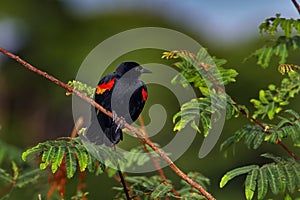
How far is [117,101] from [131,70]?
1.15ft

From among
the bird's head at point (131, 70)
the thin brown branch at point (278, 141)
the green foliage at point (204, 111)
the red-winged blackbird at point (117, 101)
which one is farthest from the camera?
the bird's head at point (131, 70)

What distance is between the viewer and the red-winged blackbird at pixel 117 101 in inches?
100

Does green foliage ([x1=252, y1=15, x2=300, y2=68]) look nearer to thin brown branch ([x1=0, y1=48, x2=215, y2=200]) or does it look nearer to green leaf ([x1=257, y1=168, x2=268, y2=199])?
green leaf ([x1=257, y1=168, x2=268, y2=199])

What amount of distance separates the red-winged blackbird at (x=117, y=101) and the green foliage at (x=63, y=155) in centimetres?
22

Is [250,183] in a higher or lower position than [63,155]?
lower

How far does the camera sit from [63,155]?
83.9 inches

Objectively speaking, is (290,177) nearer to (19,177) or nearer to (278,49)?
(278,49)

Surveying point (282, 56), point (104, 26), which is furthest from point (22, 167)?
point (104, 26)

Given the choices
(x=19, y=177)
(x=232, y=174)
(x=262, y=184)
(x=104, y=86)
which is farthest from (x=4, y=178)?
(x=262, y=184)

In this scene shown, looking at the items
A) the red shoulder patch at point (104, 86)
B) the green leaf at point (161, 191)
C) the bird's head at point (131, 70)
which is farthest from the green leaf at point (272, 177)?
the bird's head at point (131, 70)

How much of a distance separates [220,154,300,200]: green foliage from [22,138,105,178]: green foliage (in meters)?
0.53

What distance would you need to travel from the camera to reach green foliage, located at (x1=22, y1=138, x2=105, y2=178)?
211cm

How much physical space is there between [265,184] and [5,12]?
33.7 m

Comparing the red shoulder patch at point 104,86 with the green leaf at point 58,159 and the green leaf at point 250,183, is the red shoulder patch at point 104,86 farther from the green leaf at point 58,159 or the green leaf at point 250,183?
the green leaf at point 250,183
